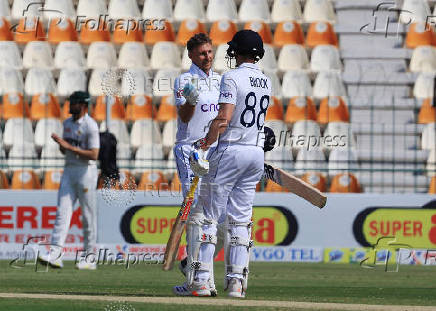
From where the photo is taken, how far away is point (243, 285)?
7672mm

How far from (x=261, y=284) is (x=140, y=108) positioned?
7256 millimetres

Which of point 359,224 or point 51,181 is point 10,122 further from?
point 359,224

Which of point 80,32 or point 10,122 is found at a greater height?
point 80,32

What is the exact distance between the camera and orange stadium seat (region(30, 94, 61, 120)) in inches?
670

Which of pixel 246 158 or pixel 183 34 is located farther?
pixel 183 34

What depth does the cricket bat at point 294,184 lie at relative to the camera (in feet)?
27.1

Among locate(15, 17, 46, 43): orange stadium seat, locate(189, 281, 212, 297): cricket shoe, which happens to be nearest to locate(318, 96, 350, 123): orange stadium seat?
locate(15, 17, 46, 43): orange stadium seat

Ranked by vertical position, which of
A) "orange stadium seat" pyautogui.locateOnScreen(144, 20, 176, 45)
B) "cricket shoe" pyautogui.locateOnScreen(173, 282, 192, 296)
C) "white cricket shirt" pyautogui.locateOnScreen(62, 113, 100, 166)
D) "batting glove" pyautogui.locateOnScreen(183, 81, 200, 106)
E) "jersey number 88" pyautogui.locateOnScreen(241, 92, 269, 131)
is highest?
"orange stadium seat" pyautogui.locateOnScreen(144, 20, 176, 45)

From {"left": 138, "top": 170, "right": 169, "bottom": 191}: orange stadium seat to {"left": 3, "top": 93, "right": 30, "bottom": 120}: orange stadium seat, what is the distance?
2734 mm

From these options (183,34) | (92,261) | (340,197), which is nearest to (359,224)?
(340,197)

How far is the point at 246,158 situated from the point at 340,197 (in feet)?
23.3

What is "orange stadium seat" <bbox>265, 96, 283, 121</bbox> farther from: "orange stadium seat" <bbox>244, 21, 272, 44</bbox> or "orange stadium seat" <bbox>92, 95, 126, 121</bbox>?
"orange stadium seat" <bbox>92, 95, 126, 121</bbox>

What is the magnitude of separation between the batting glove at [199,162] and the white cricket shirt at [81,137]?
15.3 ft

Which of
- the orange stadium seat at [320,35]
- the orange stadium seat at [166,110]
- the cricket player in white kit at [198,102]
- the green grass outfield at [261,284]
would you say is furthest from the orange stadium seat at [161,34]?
the cricket player in white kit at [198,102]
